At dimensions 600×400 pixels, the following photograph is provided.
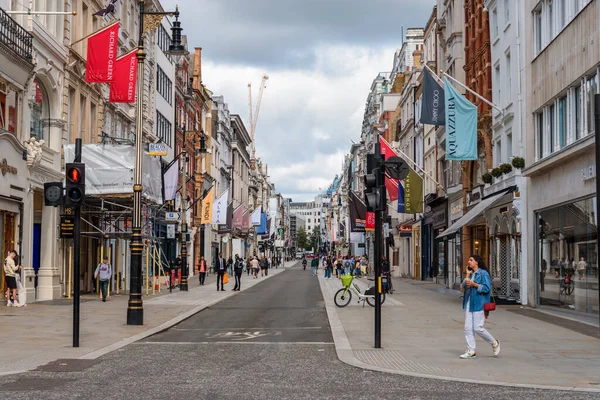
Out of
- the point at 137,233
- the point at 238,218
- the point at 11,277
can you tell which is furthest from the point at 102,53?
the point at 238,218

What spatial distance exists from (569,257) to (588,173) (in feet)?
10.3

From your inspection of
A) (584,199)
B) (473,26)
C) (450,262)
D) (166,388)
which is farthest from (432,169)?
(166,388)

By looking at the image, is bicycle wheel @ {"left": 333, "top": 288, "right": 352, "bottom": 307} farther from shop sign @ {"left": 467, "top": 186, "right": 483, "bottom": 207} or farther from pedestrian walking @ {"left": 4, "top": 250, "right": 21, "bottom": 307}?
shop sign @ {"left": 467, "top": 186, "right": 483, "bottom": 207}

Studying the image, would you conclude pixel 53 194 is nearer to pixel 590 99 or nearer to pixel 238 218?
pixel 590 99

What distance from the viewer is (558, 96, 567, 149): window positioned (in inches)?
960

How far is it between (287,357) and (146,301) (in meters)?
17.5

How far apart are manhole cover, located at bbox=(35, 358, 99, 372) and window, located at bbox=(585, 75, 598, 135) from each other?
1478 centimetres

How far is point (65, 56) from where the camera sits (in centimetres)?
3134

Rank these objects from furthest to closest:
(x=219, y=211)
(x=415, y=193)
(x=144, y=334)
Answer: (x=219, y=211) → (x=415, y=193) → (x=144, y=334)

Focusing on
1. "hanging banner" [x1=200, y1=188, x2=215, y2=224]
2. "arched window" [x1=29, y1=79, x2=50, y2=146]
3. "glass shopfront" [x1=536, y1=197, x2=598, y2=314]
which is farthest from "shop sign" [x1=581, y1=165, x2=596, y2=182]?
"hanging banner" [x1=200, y1=188, x2=215, y2=224]

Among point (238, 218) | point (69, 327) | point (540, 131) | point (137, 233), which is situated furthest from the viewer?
point (238, 218)

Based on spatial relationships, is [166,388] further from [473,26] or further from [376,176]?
[473,26]

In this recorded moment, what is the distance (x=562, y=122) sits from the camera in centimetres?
2473

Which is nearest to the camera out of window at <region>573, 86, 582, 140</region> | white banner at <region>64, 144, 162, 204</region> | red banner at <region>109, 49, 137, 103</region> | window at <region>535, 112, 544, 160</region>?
window at <region>573, 86, 582, 140</region>
